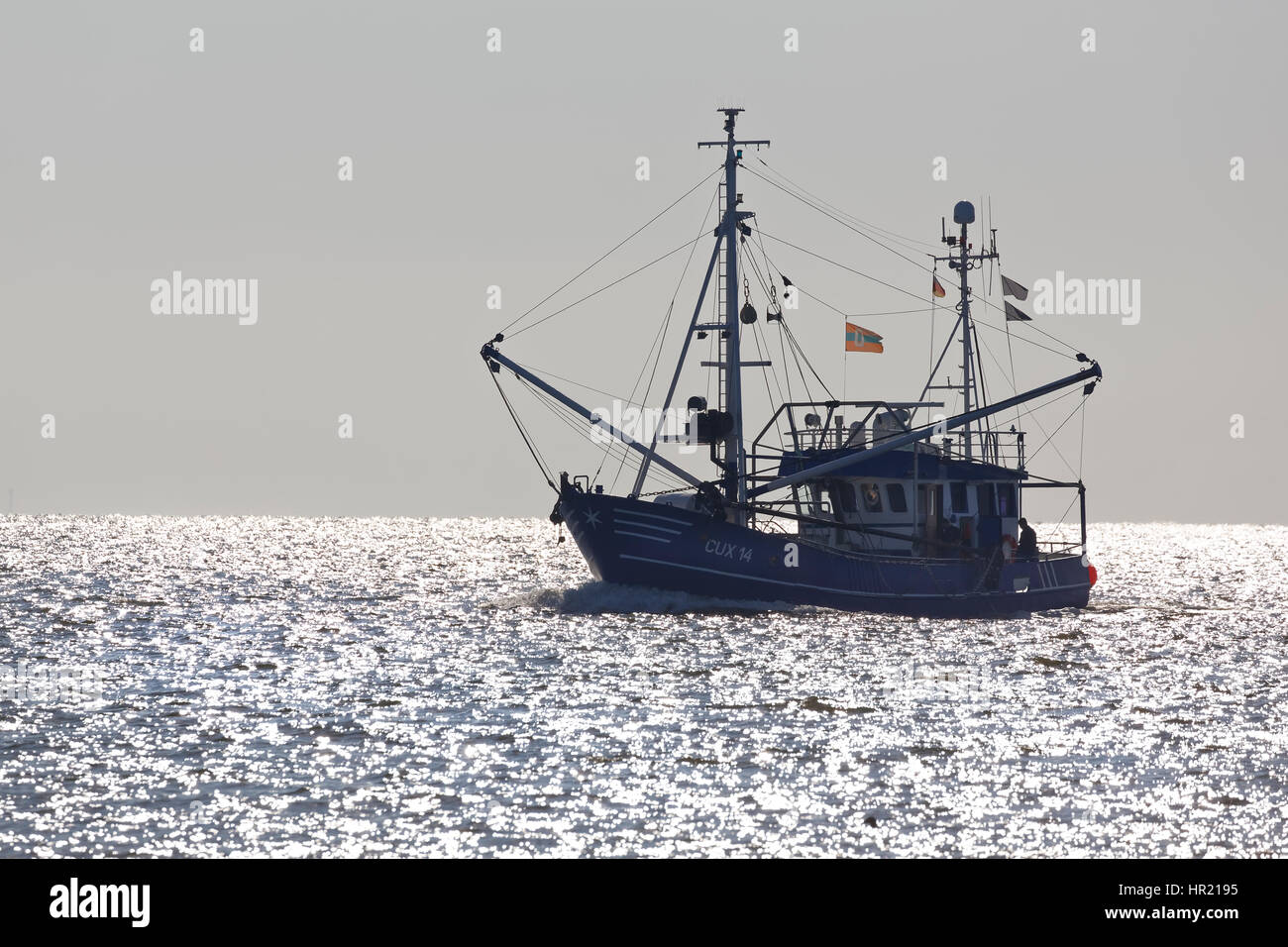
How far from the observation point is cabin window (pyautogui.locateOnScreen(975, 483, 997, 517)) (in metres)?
50.7

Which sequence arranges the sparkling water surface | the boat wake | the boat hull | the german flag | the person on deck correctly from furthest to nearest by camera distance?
1. the person on deck
2. the german flag
3. the boat wake
4. the boat hull
5. the sparkling water surface

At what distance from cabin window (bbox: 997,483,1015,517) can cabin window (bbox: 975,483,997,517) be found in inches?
11.2

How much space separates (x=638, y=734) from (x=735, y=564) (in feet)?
66.9

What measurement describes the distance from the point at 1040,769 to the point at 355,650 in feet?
71.3

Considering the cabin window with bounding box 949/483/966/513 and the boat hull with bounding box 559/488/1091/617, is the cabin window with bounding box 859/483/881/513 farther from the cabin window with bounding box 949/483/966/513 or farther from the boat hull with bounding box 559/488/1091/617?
the cabin window with bounding box 949/483/966/513

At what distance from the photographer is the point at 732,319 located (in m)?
46.9

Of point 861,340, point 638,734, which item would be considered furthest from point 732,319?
point 638,734

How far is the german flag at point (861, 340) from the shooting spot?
159ft

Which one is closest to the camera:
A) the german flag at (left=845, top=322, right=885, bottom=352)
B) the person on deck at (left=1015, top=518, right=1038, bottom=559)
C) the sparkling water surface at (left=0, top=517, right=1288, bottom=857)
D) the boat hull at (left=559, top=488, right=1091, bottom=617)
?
the sparkling water surface at (left=0, top=517, right=1288, bottom=857)

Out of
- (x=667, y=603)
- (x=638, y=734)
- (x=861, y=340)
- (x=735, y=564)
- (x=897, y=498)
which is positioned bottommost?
(x=667, y=603)

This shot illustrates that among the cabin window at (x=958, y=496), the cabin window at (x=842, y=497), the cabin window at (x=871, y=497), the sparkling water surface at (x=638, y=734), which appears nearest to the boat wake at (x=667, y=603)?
the sparkling water surface at (x=638, y=734)

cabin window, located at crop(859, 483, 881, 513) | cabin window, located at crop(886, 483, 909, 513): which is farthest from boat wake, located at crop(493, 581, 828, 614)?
cabin window, located at crop(886, 483, 909, 513)

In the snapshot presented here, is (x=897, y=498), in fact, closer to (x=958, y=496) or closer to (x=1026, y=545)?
(x=958, y=496)
